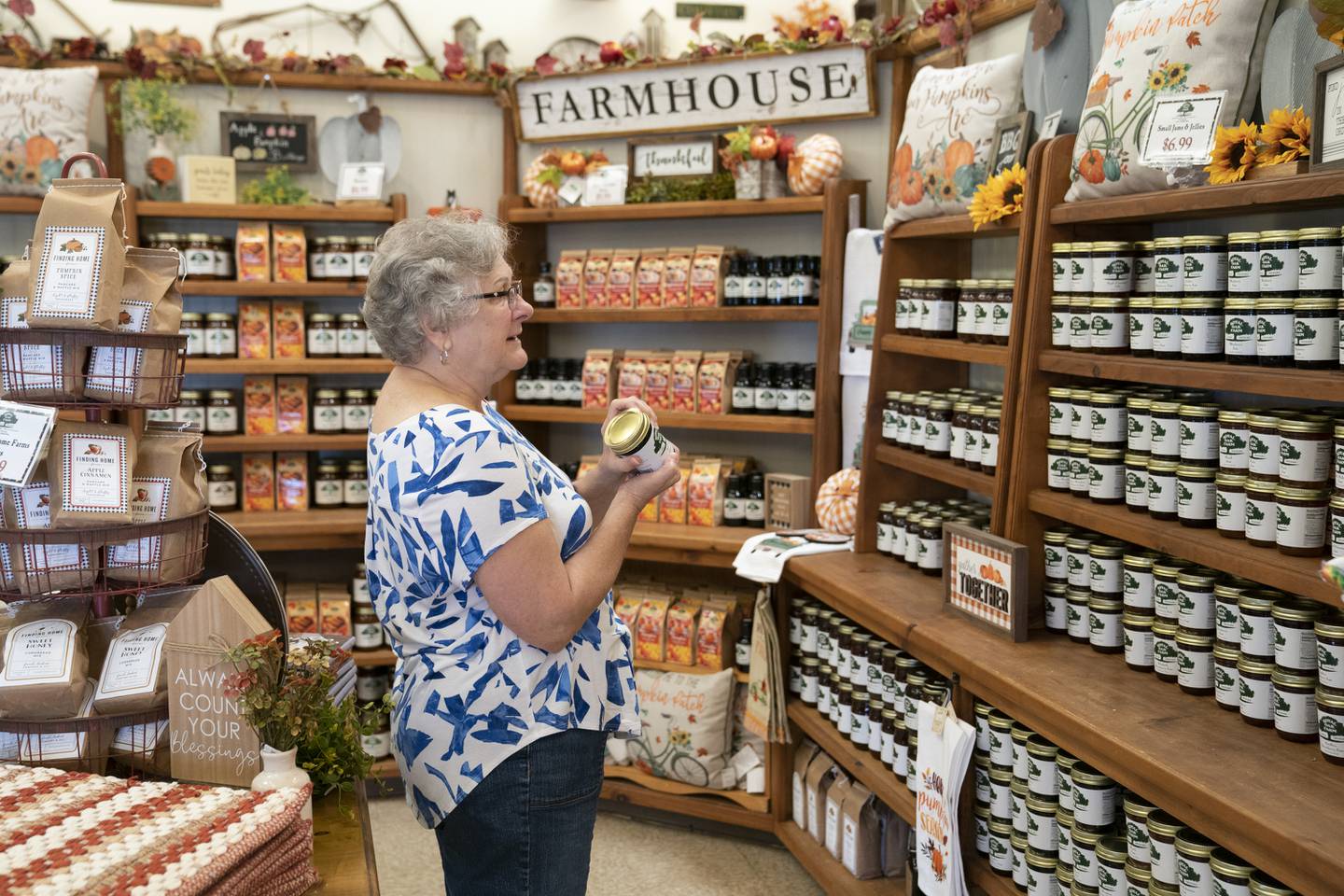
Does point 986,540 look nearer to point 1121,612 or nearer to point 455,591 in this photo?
point 1121,612

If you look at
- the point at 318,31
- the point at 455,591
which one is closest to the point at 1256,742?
the point at 455,591

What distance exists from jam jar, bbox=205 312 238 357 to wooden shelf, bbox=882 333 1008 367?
241 centimetres

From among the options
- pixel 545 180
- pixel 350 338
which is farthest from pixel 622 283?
pixel 350 338

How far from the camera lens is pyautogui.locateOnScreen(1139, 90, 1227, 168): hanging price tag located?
6.77 feet

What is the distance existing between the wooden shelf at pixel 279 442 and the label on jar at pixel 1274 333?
3.07 m

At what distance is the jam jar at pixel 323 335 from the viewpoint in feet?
14.1

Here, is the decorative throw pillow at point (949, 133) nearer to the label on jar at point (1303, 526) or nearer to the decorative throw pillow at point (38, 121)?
the label on jar at point (1303, 526)

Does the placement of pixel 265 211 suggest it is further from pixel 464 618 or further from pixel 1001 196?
pixel 464 618

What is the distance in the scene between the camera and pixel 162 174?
419 centimetres

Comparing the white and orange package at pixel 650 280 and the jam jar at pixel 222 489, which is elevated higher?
the white and orange package at pixel 650 280

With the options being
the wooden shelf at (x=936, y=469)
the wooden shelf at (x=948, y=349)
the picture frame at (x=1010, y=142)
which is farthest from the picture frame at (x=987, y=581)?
the picture frame at (x=1010, y=142)

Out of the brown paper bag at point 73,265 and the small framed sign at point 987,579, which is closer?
the brown paper bag at point 73,265

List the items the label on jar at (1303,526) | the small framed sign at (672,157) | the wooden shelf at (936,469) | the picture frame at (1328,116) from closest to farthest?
the picture frame at (1328,116) → the label on jar at (1303,526) → the wooden shelf at (936,469) → the small framed sign at (672,157)

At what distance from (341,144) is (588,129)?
94 centimetres
